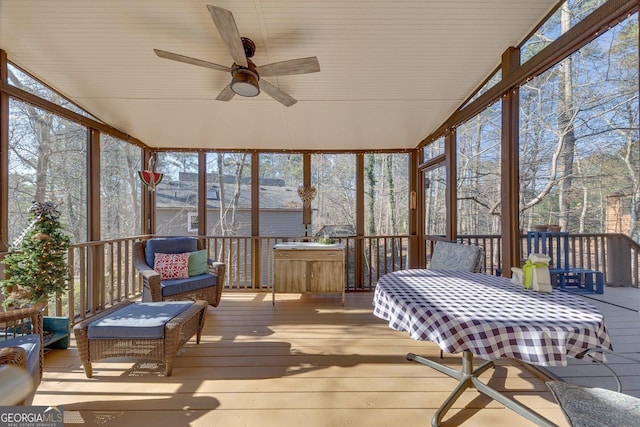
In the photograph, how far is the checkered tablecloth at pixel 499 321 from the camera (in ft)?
3.97

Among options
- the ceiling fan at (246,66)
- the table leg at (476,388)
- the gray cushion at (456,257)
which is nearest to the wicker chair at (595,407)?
the table leg at (476,388)

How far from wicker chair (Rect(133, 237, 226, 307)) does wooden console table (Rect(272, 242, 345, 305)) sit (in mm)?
794

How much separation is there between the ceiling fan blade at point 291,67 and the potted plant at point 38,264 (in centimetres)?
226

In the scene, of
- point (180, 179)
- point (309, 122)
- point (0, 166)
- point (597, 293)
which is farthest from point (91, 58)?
point (597, 293)

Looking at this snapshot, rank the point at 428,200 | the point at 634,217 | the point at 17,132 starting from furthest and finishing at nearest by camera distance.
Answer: the point at 428,200, the point at 17,132, the point at 634,217

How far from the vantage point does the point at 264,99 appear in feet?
10.7

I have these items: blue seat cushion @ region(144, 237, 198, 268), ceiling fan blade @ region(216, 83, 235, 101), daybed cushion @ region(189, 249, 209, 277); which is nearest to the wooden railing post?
ceiling fan blade @ region(216, 83, 235, 101)

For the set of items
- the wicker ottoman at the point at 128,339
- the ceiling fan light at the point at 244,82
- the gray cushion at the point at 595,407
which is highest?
the ceiling fan light at the point at 244,82

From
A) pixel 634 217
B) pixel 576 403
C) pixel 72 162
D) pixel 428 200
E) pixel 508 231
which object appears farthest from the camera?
pixel 428 200

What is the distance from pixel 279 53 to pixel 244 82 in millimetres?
576

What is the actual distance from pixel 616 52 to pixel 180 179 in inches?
227

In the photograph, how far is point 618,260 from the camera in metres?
2.12

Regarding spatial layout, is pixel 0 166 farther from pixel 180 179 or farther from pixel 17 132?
pixel 180 179

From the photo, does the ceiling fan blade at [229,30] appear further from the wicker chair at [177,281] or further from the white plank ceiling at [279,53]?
the wicker chair at [177,281]
